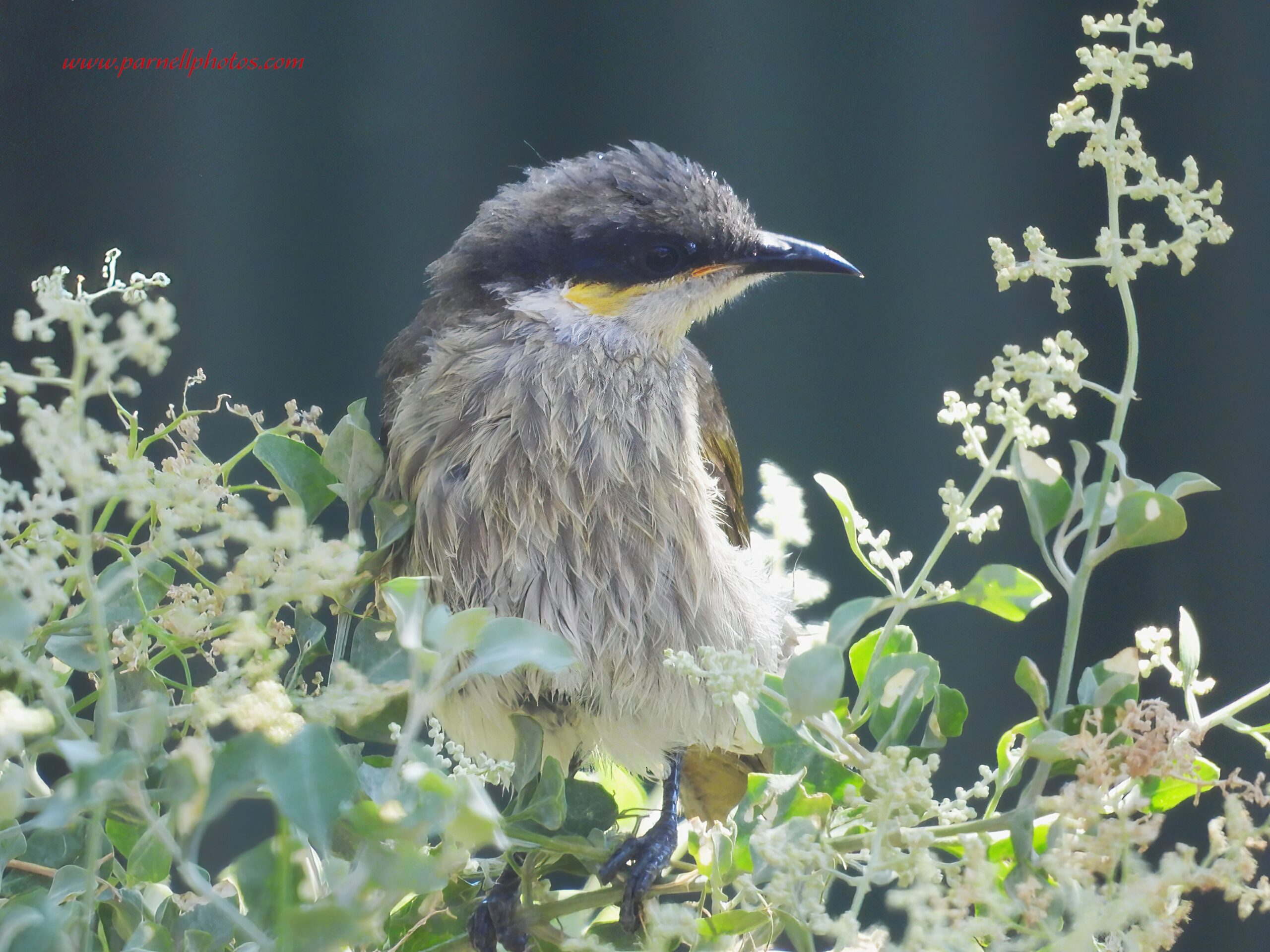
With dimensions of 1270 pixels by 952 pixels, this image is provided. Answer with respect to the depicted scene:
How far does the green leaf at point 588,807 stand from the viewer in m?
0.69

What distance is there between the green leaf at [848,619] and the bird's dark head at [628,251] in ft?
1.77

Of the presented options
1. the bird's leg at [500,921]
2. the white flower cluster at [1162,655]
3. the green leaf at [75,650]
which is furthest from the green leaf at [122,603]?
the white flower cluster at [1162,655]

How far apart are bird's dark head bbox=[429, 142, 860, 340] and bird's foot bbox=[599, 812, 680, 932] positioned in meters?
0.41

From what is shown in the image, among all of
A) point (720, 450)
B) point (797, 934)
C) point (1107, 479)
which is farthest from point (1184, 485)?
point (720, 450)

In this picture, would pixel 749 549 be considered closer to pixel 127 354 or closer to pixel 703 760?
pixel 703 760

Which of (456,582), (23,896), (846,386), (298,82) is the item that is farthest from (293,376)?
(23,896)

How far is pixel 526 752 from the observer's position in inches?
24.4

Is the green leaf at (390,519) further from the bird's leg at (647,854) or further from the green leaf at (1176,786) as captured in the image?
the green leaf at (1176,786)

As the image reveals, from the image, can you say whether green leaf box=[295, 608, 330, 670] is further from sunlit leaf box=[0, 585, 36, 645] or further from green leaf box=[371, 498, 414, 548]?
sunlit leaf box=[0, 585, 36, 645]

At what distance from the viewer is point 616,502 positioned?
3.09ft

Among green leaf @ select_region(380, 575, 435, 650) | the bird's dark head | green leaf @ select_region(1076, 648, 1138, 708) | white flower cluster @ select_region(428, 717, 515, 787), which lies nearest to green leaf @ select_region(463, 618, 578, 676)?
green leaf @ select_region(380, 575, 435, 650)

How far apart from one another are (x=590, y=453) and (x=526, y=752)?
35 cm

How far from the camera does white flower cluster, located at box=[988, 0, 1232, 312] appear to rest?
0.52m

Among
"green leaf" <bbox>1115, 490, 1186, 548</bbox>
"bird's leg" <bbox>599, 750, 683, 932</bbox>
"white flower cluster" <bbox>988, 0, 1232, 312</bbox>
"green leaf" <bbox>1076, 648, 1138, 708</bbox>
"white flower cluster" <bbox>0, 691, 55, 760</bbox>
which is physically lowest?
"bird's leg" <bbox>599, 750, 683, 932</bbox>
